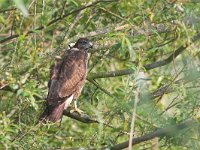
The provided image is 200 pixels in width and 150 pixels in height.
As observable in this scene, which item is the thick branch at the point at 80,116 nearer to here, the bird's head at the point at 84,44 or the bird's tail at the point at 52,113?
the bird's tail at the point at 52,113

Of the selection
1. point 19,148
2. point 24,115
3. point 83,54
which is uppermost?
point 83,54

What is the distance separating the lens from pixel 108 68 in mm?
7379

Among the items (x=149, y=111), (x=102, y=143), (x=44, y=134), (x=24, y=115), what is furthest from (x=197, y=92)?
(x=24, y=115)

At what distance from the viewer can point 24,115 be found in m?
6.01

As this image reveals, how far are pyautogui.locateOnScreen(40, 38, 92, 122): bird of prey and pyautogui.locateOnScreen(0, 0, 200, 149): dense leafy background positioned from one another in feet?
0.30

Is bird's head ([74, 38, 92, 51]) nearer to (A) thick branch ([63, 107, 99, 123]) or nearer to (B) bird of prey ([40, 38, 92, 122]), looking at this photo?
(B) bird of prey ([40, 38, 92, 122])

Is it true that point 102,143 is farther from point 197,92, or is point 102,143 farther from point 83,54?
point 83,54

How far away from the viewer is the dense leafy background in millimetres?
4879

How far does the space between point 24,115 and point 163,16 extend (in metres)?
1.45

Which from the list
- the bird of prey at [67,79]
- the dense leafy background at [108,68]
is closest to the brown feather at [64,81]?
the bird of prey at [67,79]

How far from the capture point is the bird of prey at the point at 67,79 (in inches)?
241

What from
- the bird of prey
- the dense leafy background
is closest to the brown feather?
the bird of prey

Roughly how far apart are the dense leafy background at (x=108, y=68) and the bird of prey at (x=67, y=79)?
0.09m

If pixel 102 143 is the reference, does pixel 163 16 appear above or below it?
above
